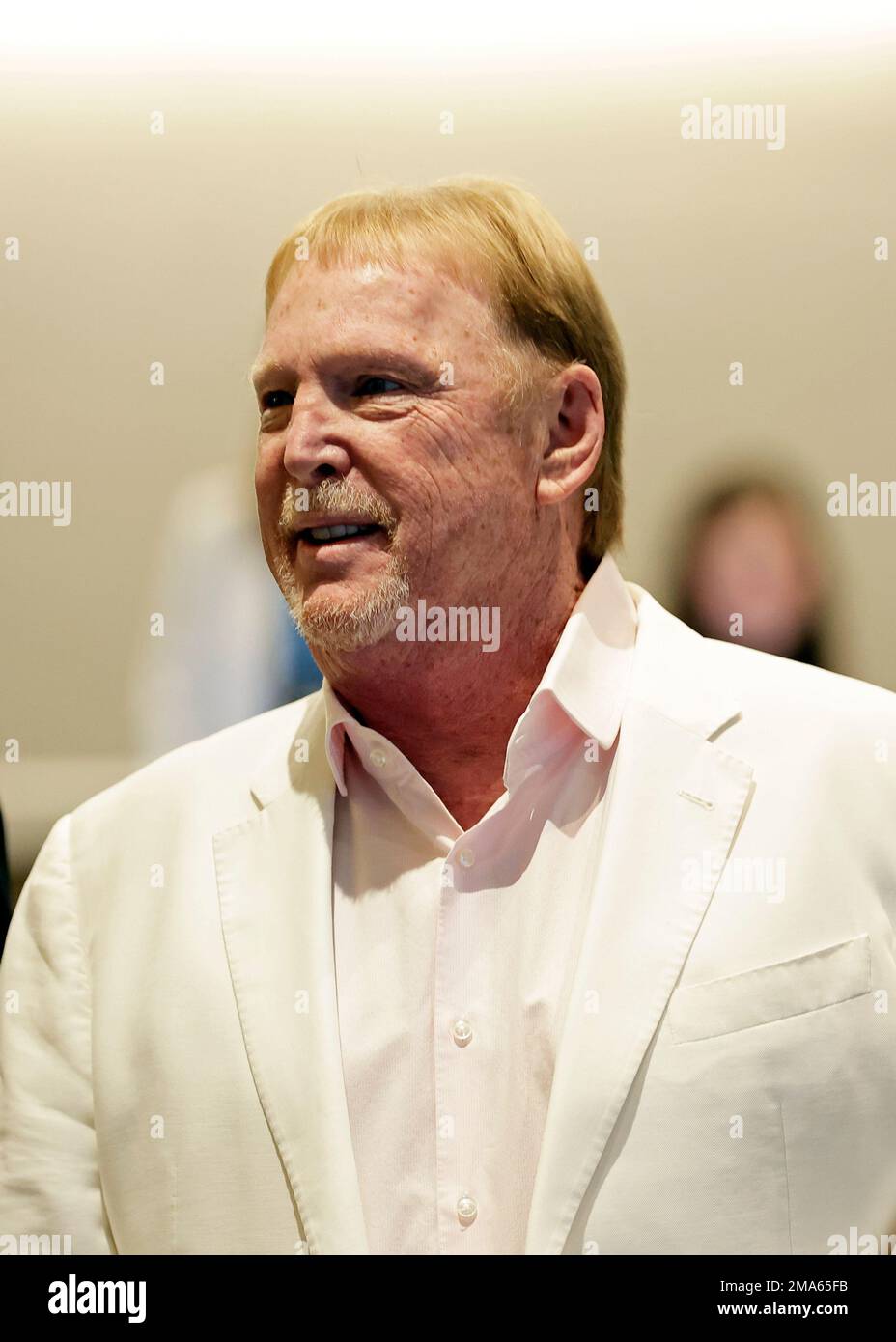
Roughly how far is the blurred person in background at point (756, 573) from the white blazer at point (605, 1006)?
1.03 ft

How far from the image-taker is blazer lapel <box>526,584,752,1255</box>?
5.54 ft

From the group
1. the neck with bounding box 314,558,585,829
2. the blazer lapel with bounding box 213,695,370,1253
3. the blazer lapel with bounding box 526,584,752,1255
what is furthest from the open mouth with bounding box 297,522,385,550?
the blazer lapel with bounding box 526,584,752,1255

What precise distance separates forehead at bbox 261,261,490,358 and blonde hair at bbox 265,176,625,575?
0.7 inches

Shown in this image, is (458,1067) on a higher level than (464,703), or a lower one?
lower

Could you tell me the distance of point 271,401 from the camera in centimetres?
202

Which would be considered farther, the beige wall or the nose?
the beige wall

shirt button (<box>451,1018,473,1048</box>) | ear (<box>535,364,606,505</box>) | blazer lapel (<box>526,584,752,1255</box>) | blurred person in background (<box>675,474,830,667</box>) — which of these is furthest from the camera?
blurred person in background (<box>675,474,830,667</box>)

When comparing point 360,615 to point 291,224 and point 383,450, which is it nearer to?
point 383,450

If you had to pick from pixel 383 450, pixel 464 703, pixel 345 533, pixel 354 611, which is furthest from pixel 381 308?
pixel 464 703

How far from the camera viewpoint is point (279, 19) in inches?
96.3

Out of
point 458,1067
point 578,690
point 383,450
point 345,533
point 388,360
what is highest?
point 388,360

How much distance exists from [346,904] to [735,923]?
50cm

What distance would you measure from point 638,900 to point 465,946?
224 millimetres

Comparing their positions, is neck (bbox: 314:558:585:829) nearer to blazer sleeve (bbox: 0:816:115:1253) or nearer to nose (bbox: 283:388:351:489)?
nose (bbox: 283:388:351:489)
